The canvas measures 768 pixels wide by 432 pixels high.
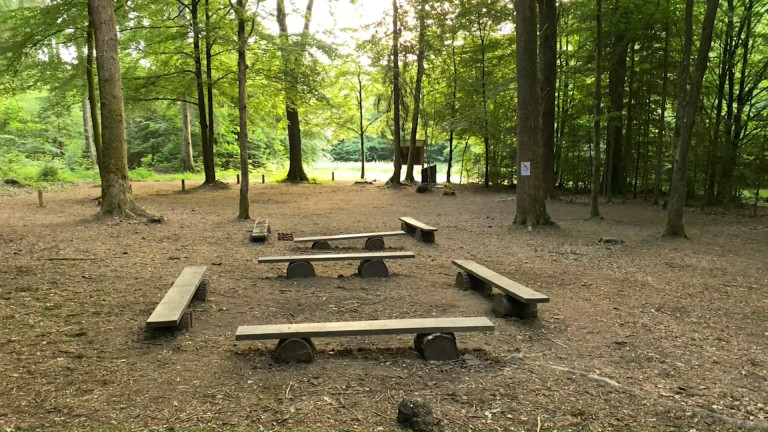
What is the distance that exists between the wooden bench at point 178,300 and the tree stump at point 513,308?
115 inches

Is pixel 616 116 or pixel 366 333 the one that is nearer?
pixel 366 333

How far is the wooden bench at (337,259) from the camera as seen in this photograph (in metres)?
6.16

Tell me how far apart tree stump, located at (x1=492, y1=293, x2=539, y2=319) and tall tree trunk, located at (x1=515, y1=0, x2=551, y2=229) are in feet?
20.3

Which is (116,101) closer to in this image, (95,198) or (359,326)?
(95,198)

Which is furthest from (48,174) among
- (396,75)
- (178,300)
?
(178,300)

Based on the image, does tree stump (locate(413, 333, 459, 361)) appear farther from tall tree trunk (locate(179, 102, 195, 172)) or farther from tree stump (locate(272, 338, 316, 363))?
tall tree trunk (locate(179, 102, 195, 172))

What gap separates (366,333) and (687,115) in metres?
A: 8.41

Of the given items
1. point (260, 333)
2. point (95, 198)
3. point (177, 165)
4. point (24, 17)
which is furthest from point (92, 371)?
point (177, 165)

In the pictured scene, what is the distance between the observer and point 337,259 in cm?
622

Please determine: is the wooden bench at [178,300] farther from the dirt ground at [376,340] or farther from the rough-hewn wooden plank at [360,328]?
the rough-hewn wooden plank at [360,328]

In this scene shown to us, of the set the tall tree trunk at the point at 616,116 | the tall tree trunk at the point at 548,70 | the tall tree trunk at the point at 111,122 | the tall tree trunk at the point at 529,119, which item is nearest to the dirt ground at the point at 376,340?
the tall tree trunk at the point at 111,122

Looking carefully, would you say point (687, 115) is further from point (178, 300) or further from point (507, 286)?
point (178, 300)

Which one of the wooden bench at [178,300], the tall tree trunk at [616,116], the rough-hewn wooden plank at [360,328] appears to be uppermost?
the tall tree trunk at [616,116]

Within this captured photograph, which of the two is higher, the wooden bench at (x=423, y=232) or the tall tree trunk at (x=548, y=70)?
the tall tree trunk at (x=548, y=70)
